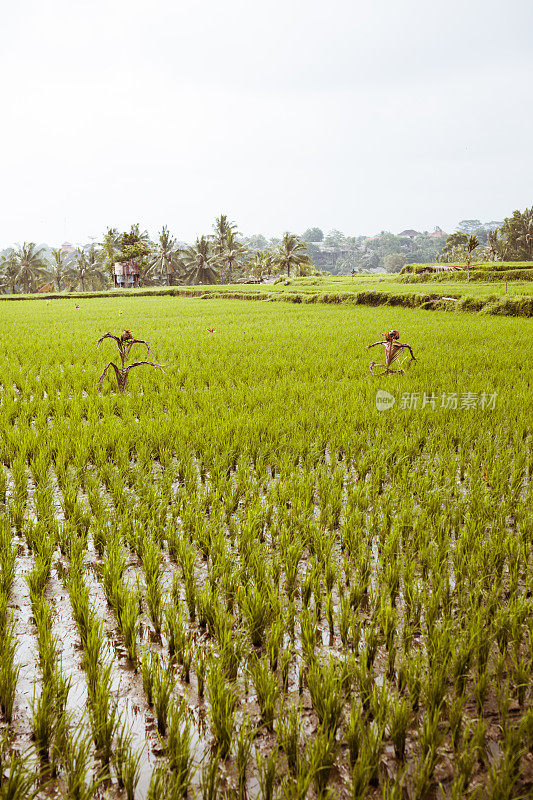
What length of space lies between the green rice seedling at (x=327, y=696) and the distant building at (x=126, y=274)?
124 ft

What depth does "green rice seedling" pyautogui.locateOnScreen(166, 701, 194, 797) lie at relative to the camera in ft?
3.61

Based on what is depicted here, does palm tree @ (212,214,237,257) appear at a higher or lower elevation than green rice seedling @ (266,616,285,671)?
higher

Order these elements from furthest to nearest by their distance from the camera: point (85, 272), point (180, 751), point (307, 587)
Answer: point (85, 272) < point (307, 587) < point (180, 751)

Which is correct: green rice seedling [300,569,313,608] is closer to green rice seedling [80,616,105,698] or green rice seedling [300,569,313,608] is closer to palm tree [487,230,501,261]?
green rice seedling [80,616,105,698]

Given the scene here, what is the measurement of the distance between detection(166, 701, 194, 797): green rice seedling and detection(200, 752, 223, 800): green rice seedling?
0.10 ft

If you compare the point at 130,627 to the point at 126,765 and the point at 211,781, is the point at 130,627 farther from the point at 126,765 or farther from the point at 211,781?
the point at 211,781

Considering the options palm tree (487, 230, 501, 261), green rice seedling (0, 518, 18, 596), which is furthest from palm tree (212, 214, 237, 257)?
green rice seedling (0, 518, 18, 596)

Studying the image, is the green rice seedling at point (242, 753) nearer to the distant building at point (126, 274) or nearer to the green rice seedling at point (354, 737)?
the green rice seedling at point (354, 737)

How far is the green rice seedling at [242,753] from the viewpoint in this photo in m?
1.09

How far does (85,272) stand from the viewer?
1615 inches

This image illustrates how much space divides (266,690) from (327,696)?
0.16 m

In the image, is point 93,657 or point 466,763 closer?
point 466,763

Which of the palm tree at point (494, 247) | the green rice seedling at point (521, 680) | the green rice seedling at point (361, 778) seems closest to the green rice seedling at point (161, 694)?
the green rice seedling at point (361, 778)

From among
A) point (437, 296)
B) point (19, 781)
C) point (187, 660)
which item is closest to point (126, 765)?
point (19, 781)
